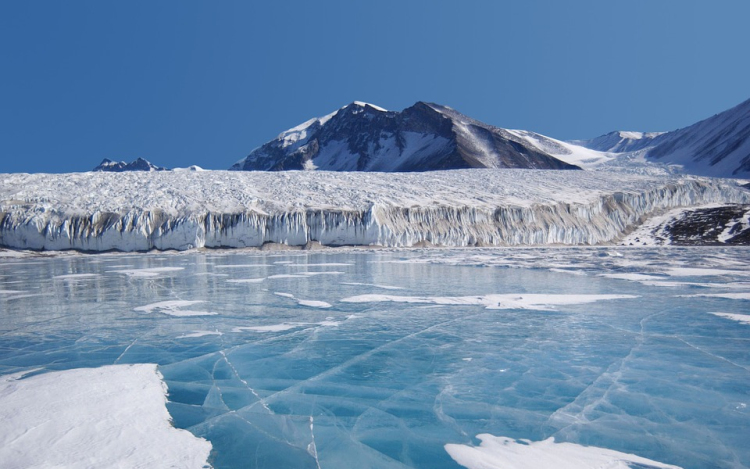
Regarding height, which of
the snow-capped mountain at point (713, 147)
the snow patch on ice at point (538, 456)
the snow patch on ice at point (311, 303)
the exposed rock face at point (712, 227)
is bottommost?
the snow patch on ice at point (538, 456)

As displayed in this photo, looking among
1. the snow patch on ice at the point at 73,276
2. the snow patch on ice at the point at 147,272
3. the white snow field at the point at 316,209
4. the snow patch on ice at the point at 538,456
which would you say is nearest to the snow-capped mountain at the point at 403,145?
the white snow field at the point at 316,209

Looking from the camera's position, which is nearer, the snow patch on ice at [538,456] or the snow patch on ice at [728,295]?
the snow patch on ice at [538,456]

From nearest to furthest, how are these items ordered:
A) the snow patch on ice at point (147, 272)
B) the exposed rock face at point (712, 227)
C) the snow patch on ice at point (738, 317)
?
the snow patch on ice at point (738, 317)
the snow patch on ice at point (147, 272)
the exposed rock face at point (712, 227)

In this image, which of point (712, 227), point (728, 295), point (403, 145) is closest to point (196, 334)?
point (728, 295)

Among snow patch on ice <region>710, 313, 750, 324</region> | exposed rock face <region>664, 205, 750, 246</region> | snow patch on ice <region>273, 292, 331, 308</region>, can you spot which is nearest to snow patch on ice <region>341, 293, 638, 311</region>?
snow patch on ice <region>273, 292, 331, 308</region>

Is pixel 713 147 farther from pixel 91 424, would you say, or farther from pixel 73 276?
pixel 91 424

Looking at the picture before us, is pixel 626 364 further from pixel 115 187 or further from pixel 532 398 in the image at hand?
pixel 115 187

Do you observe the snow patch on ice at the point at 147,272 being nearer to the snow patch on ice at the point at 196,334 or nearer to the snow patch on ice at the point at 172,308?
the snow patch on ice at the point at 172,308

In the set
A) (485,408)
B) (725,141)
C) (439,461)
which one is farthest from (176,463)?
(725,141)
